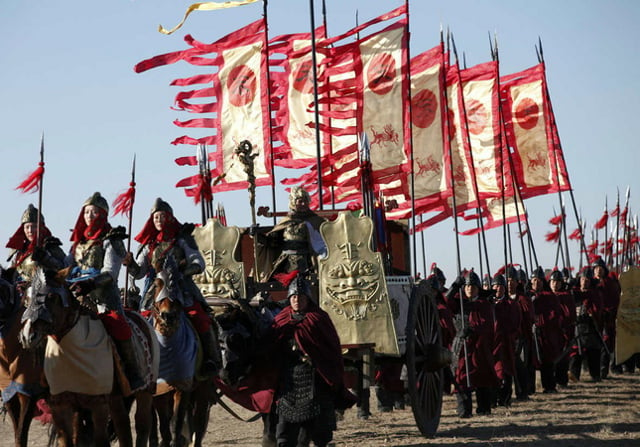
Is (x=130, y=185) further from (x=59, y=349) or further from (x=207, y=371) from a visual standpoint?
(x=59, y=349)

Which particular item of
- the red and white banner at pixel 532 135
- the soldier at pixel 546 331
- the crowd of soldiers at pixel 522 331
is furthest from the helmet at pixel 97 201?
the red and white banner at pixel 532 135

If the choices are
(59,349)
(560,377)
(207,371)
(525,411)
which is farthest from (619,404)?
(59,349)

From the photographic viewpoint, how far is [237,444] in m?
12.1

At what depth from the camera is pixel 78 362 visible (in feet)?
25.4

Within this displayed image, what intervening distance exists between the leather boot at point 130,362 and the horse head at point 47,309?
73 cm

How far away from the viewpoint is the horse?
27.9 ft

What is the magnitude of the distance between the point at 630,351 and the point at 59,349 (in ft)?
49.3

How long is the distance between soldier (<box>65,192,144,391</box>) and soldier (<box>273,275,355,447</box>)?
1313 mm

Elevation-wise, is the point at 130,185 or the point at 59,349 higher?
the point at 130,185

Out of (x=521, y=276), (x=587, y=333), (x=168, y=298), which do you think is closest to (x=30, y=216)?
(x=168, y=298)

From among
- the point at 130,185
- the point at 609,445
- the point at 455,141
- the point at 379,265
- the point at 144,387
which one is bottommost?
the point at 609,445

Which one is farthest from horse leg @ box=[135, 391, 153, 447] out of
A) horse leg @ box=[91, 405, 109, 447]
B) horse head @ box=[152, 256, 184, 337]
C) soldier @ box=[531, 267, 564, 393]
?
soldier @ box=[531, 267, 564, 393]

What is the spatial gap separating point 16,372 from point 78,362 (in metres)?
1.04

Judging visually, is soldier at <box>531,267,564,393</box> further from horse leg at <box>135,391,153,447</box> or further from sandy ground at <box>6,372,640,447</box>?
horse leg at <box>135,391,153,447</box>
